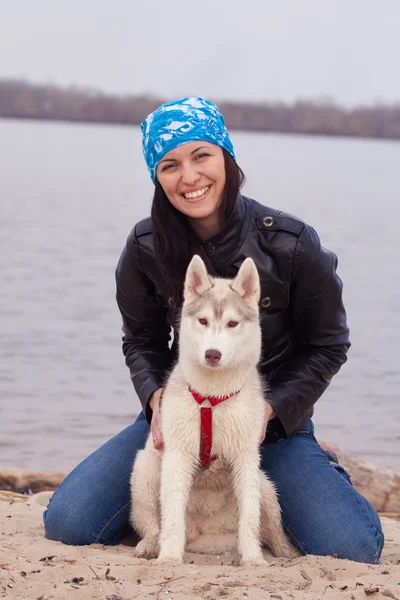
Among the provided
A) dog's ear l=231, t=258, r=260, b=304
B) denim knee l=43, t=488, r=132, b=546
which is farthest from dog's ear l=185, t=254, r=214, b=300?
denim knee l=43, t=488, r=132, b=546

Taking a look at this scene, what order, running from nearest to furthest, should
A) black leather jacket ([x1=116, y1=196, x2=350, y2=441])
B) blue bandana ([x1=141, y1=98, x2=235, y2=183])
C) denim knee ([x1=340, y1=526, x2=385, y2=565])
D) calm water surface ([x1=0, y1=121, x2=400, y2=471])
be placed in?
denim knee ([x1=340, y1=526, x2=385, y2=565]), blue bandana ([x1=141, y1=98, x2=235, y2=183]), black leather jacket ([x1=116, y1=196, x2=350, y2=441]), calm water surface ([x1=0, y1=121, x2=400, y2=471])

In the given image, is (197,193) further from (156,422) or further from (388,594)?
(388,594)

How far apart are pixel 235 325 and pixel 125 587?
135 centimetres

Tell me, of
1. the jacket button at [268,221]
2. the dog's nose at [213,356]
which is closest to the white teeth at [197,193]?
the jacket button at [268,221]

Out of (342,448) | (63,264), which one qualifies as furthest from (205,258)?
(63,264)

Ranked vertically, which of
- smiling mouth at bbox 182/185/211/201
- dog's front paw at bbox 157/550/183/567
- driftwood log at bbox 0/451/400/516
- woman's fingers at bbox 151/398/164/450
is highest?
smiling mouth at bbox 182/185/211/201

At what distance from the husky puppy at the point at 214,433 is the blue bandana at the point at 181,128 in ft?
2.35

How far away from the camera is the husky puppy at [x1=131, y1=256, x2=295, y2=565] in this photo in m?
4.45

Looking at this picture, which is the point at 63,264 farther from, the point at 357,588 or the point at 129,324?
the point at 357,588

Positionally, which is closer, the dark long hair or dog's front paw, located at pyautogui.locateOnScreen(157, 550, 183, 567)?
dog's front paw, located at pyautogui.locateOnScreen(157, 550, 183, 567)

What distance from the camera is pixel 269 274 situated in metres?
4.90

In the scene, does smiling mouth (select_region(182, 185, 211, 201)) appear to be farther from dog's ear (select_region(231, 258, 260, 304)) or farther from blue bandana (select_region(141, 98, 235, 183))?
dog's ear (select_region(231, 258, 260, 304))

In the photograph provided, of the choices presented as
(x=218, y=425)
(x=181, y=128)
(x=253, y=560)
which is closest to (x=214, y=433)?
(x=218, y=425)

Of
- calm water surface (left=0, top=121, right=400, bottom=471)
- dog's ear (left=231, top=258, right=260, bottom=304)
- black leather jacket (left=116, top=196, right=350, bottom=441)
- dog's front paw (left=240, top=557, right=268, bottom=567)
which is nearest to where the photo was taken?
dog's front paw (left=240, top=557, right=268, bottom=567)
